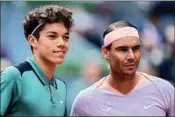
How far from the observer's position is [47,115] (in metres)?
0.88

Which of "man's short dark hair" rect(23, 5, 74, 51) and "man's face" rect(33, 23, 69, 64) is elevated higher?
"man's short dark hair" rect(23, 5, 74, 51)

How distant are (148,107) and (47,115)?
29cm

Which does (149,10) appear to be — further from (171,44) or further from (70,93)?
(70,93)

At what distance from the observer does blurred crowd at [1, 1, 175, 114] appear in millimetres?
1120

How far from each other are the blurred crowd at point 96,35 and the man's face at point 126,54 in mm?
Answer: 146

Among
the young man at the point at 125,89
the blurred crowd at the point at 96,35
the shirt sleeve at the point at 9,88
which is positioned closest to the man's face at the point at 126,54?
the young man at the point at 125,89

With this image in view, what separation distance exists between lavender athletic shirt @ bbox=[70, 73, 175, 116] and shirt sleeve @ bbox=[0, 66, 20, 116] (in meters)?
0.23

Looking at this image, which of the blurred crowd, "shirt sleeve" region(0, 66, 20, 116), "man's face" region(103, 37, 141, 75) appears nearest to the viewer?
"shirt sleeve" region(0, 66, 20, 116)

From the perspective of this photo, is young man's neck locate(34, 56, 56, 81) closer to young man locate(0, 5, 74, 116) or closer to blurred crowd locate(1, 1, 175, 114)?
young man locate(0, 5, 74, 116)

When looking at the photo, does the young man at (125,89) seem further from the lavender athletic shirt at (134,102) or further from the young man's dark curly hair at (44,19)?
the young man's dark curly hair at (44,19)

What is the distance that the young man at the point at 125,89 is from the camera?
945mm

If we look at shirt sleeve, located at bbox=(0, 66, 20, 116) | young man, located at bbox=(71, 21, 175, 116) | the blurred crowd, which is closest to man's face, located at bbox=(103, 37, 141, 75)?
young man, located at bbox=(71, 21, 175, 116)

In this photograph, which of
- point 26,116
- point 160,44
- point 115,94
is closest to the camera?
point 26,116

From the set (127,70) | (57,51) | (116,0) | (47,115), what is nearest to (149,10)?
(116,0)
